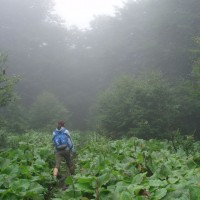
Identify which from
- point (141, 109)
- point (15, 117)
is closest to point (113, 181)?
point (141, 109)

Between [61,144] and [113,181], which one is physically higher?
[61,144]

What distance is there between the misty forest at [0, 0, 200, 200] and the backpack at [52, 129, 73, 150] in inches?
28.6

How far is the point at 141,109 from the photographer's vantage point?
22.2 metres

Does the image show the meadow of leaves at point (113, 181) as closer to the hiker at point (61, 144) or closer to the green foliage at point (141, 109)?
the hiker at point (61, 144)

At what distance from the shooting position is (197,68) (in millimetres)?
19688

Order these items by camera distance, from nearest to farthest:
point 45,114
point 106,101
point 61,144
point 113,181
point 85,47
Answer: point 113,181 → point 61,144 → point 106,101 → point 45,114 → point 85,47

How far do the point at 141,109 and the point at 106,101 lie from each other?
3548mm

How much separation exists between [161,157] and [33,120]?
2123 cm

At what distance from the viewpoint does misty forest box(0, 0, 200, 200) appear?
846cm

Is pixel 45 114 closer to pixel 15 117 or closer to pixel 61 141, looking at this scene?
pixel 15 117

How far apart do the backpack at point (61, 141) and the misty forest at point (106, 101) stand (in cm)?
73

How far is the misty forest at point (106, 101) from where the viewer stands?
846 centimetres

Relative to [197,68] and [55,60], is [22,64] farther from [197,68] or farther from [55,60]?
[197,68]

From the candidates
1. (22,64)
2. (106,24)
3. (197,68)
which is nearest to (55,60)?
(22,64)
